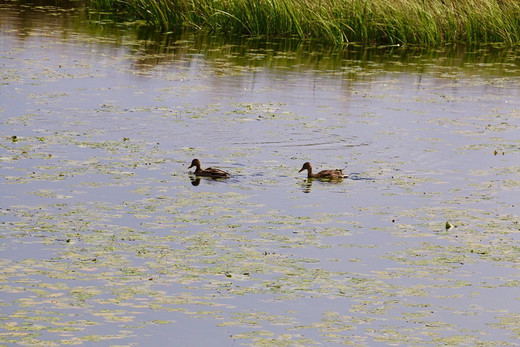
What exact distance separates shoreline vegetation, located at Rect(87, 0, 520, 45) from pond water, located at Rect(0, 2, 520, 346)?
10.4ft

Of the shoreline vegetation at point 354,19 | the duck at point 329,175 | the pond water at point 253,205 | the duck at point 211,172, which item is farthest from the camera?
the shoreline vegetation at point 354,19

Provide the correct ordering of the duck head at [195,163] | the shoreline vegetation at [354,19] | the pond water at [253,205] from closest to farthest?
1. the pond water at [253,205]
2. the duck head at [195,163]
3. the shoreline vegetation at [354,19]

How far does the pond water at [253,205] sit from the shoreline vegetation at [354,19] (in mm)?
3185

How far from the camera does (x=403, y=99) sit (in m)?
19.4

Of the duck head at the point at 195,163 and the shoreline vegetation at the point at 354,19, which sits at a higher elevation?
the shoreline vegetation at the point at 354,19

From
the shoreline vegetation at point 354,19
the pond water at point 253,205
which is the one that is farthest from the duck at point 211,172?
the shoreline vegetation at point 354,19

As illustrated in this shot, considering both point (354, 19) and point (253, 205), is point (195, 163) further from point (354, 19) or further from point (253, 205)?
point (354, 19)

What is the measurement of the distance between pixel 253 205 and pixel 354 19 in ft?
46.8

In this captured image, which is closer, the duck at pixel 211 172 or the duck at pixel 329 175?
the duck at pixel 211 172

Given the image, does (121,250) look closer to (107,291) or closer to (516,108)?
(107,291)

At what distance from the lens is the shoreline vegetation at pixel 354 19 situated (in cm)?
2512

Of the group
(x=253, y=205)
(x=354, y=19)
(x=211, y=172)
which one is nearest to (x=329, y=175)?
(x=211, y=172)

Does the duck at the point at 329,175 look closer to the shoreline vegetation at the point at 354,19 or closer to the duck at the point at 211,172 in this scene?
the duck at the point at 211,172

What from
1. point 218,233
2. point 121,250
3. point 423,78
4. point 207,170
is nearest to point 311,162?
point 207,170
